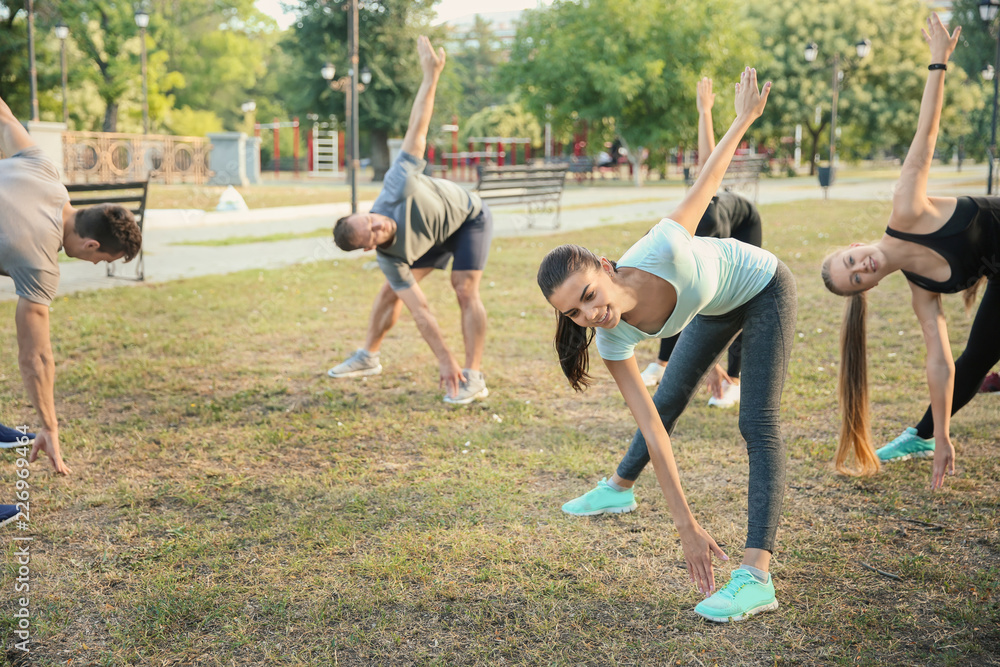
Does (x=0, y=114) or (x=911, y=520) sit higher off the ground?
(x=0, y=114)

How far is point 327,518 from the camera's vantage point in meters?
3.51

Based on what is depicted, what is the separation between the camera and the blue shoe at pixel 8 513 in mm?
3434

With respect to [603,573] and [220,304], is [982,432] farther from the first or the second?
[220,304]

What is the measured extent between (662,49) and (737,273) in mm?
26937

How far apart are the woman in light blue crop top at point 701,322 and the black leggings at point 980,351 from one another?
1473mm

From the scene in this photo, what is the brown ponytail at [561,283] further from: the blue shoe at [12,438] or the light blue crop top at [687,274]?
the blue shoe at [12,438]

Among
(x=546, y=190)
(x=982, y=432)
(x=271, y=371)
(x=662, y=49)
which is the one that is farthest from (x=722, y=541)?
(x=662, y=49)

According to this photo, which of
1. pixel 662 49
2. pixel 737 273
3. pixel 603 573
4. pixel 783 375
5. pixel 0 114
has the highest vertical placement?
pixel 662 49

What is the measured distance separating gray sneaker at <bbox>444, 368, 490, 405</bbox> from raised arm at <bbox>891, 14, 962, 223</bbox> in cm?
255

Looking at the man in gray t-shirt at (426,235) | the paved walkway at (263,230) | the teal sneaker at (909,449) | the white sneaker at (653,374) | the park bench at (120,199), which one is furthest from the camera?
the paved walkway at (263,230)

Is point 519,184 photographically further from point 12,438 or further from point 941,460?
point 941,460

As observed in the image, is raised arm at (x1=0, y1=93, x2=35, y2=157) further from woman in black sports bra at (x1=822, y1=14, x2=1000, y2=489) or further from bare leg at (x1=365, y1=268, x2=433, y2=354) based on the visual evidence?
woman in black sports bra at (x1=822, y1=14, x2=1000, y2=489)

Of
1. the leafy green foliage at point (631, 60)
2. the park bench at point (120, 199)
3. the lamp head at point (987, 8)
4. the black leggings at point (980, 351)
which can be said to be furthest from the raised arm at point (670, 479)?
the leafy green foliage at point (631, 60)

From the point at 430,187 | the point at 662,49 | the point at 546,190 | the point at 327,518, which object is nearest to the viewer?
the point at 327,518
